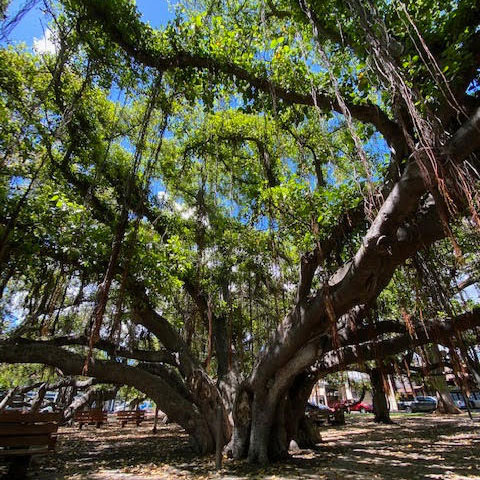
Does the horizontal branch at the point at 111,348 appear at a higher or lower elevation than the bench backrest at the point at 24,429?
higher

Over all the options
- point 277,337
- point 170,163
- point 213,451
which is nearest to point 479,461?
point 277,337

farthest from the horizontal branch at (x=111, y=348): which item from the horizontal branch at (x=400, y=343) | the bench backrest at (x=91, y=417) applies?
the bench backrest at (x=91, y=417)

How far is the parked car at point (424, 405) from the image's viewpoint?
19281 millimetres

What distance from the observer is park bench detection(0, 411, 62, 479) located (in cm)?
400

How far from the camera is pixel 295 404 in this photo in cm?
616

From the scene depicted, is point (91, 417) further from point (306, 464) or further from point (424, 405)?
point (424, 405)

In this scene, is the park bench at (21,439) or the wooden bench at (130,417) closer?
the park bench at (21,439)

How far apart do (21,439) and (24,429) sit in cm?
11

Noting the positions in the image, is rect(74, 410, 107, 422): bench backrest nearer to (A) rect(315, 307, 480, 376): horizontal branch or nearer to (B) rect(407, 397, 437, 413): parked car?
(A) rect(315, 307, 480, 376): horizontal branch

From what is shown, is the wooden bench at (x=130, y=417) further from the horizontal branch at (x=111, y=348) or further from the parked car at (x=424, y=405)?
the parked car at (x=424, y=405)

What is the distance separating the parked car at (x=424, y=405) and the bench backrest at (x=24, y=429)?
21.1m

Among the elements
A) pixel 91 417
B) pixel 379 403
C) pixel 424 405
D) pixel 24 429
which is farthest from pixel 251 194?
pixel 424 405

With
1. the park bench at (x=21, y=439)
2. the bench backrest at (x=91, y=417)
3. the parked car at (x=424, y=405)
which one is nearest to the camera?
the park bench at (x=21, y=439)

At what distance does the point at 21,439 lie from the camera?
4098 millimetres
